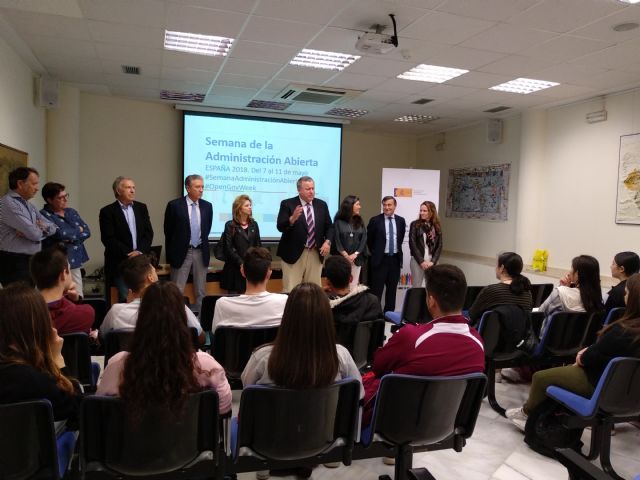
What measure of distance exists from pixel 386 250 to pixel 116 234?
9.51 ft

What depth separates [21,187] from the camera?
3633 millimetres

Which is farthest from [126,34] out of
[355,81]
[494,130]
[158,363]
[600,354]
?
[494,130]

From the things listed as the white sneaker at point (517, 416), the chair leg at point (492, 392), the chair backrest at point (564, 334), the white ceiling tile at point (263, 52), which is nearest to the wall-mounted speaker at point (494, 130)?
the white ceiling tile at point (263, 52)

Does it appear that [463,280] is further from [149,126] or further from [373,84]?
[149,126]

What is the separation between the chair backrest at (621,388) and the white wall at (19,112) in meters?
4.88

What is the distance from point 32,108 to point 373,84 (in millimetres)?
3853

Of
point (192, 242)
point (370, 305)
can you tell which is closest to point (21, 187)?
point (192, 242)

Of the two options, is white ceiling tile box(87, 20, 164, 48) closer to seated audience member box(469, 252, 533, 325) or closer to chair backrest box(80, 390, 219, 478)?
seated audience member box(469, 252, 533, 325)

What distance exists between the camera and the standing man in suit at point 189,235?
4.81 m

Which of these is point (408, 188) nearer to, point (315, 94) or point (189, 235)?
point (315, 94)

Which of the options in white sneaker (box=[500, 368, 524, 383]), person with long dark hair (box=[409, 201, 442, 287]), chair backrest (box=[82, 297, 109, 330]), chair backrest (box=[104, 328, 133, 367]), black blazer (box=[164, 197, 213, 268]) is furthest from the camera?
person with long dark hair (box=[409, 201, 442, 287])

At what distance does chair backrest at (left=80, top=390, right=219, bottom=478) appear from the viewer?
1504mm

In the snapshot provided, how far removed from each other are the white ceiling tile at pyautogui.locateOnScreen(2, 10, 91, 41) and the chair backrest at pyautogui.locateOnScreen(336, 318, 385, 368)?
3.29 m

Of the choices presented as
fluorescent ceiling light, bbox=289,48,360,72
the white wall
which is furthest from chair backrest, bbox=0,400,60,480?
fluorescent ceiling light, bbox=289,48,360,72
